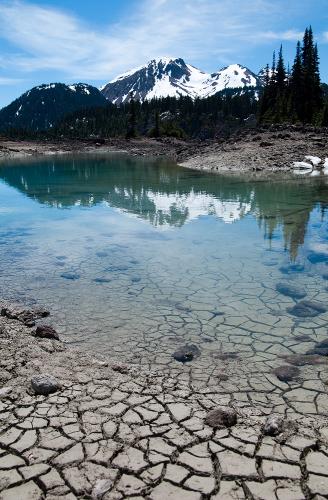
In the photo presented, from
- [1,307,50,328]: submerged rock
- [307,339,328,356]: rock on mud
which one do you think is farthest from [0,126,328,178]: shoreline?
[1,307,50,328]: submerged rock

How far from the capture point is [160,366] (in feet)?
22.5

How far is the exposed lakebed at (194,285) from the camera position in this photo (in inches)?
273

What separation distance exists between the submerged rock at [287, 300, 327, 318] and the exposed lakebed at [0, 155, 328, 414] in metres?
0.02

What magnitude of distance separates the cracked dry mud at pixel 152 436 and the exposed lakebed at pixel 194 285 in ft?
0.68

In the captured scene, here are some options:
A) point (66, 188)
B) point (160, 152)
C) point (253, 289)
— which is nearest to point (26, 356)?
point (253, 289)

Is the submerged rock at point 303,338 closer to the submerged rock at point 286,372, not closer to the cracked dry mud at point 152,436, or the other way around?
the cracked dry mud at point 152,436

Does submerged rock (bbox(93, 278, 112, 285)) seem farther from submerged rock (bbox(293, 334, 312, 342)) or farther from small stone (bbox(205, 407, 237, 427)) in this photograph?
small stone (bbox(205, 407, 237, 427))

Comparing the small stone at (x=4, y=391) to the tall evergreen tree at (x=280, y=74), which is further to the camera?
the tall evergreen tree at (x=280, y=74)

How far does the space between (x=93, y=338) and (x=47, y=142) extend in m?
85.5

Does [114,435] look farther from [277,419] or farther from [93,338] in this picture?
[93,338]

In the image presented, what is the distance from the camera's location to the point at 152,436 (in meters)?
4.93

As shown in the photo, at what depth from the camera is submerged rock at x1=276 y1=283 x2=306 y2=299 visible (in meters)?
9.62

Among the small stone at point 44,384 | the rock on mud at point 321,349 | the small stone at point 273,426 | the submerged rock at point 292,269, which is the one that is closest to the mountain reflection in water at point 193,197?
the submerged rock at point 292,269

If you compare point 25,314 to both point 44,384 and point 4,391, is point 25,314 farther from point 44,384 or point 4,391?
point 44,384
